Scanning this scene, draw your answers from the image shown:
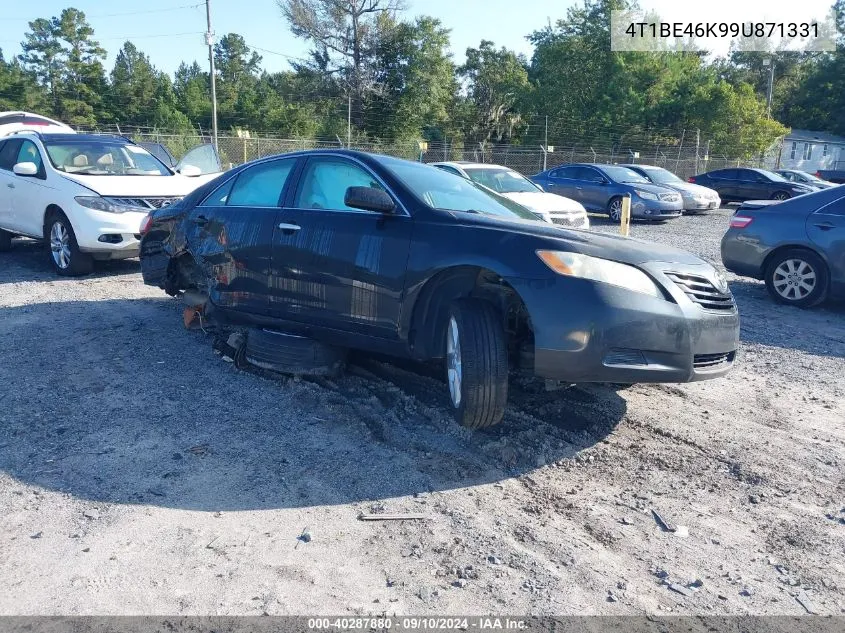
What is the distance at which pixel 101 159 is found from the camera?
9.37 m

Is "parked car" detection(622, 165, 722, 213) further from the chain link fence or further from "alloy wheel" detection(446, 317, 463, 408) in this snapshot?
"alloy wheel" detection(446, 317, 463, 408)

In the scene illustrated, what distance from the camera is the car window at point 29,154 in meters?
9.16

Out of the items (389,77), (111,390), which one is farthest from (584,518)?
(389,77)

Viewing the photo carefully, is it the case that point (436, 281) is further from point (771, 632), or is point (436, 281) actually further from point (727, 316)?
point (771, 632)

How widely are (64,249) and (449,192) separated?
6110 millimetres

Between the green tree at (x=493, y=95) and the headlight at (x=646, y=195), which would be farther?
the green tree at (x=493, y=95)

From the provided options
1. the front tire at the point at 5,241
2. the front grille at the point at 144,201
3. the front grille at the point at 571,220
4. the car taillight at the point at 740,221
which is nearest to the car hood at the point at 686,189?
the front grille at the point at 571,220

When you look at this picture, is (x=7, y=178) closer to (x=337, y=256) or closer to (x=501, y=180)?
(x=337, y=256)

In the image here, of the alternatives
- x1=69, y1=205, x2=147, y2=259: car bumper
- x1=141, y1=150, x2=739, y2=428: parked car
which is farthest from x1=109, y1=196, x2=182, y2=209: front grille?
x1=141, y1=150, x2=739, y2=428: parked car

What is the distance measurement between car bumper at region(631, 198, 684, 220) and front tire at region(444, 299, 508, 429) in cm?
1428

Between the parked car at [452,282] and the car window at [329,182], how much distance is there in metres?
0.01

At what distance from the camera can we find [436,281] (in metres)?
4.19

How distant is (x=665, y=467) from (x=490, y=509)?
1.09 meters

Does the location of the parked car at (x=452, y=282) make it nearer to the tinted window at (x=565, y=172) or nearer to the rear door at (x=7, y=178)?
the rear door at (x=7, y=178)
